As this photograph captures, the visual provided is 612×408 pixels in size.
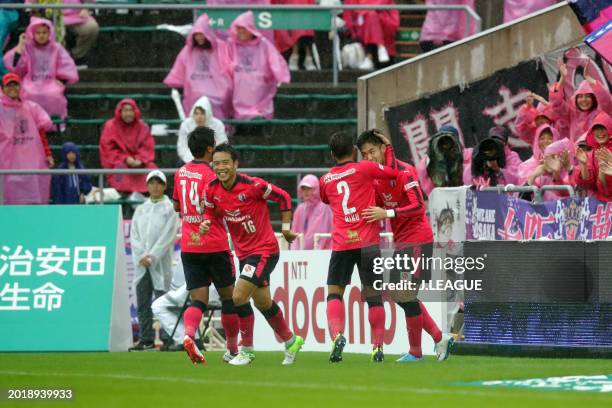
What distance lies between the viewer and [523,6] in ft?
78.8

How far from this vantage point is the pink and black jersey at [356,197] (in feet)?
48.3

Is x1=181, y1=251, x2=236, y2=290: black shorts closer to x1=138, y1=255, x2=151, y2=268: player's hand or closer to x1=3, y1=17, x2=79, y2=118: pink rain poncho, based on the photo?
x1=138, y1=255, x2=151, y2=268: player's hand

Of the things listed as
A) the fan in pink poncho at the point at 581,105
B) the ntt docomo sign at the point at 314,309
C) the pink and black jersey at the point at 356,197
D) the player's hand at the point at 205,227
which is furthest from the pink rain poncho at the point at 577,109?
the player's hand at the point at 205,227

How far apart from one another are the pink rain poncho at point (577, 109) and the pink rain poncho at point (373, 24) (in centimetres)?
678

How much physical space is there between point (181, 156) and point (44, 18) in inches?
162

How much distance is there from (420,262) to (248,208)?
2008mm

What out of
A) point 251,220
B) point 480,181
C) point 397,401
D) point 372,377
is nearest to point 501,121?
point 480,181

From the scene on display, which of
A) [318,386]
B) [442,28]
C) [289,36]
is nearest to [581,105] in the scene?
[442,28]

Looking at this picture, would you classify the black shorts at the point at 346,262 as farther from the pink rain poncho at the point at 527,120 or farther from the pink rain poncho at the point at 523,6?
the pink rain poncho at the point at 523,6

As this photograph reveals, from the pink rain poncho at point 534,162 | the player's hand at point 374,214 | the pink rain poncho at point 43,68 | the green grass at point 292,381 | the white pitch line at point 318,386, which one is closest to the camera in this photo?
the green grass at point 292,381

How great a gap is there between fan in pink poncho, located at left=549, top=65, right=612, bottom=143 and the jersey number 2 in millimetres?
4197

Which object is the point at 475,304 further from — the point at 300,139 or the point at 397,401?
the point at 300,139

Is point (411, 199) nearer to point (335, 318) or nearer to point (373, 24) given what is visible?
point (335, 318)

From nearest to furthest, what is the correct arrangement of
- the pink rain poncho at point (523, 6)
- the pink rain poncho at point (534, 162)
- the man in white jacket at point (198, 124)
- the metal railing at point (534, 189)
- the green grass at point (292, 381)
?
the green grass at point (292, 381), the metal railing at point (534, 189), the pink rain poncho at point (534, 162), the man in white jacket at point (198, 124), the pink rain poncho at point (523, 6)
